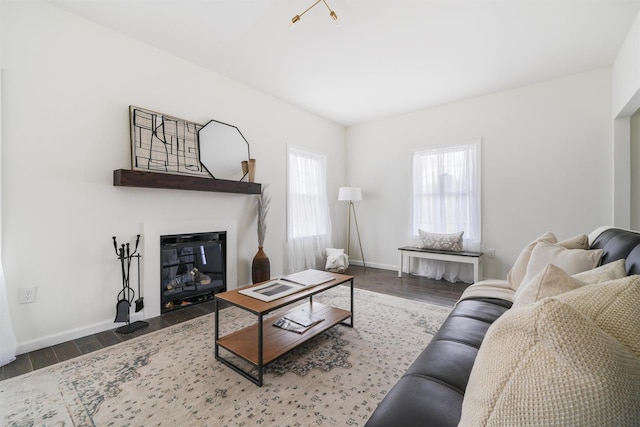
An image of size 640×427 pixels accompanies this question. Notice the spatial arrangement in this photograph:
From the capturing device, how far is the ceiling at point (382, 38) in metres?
2.28

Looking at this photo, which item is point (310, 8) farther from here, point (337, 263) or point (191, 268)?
point (337, 263)

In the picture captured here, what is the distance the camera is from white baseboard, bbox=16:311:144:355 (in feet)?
6.91

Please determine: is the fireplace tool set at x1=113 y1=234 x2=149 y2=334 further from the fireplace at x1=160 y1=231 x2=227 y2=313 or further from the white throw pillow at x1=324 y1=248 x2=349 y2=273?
the white throw pillow at x1=324 y1=248 x2=349 y2=273

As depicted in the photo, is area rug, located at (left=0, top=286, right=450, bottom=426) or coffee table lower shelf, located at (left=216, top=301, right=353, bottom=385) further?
coffee table lower shelf, located at (left=216, top=301, right=353, bottom=385)

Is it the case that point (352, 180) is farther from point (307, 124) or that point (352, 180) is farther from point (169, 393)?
point (169, 393)

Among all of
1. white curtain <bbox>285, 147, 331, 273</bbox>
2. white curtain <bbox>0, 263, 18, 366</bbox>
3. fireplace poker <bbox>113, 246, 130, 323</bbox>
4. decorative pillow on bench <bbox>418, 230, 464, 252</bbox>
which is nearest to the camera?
white curtain <bbox>0, 263, 18, 366</bbox>

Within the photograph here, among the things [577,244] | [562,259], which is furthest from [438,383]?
[577,244]

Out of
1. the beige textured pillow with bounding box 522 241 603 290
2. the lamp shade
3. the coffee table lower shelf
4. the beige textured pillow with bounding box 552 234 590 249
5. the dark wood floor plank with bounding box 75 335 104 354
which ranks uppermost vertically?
the lamp shade

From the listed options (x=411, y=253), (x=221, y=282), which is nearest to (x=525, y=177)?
(x=411, y=253)

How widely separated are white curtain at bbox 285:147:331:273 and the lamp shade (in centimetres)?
32

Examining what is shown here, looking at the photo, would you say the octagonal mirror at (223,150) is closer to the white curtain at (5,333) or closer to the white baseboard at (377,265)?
the white curtain at (5,333)

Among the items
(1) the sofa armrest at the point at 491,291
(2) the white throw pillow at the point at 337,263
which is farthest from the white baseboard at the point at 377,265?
(1) the sofa armrest at the point at 491,291

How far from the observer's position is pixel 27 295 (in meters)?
2.13

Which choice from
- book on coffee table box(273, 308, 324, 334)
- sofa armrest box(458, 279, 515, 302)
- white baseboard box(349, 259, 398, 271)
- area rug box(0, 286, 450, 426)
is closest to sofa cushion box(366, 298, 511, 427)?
sofa armrest box(458, 279, 515, 302)
